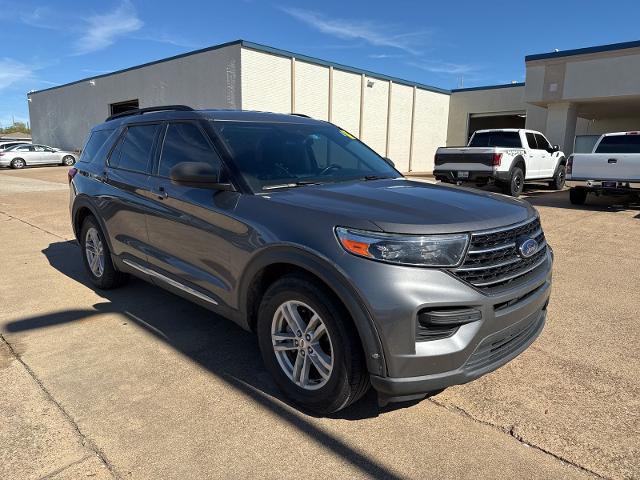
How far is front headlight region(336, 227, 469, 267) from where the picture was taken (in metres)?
2.43

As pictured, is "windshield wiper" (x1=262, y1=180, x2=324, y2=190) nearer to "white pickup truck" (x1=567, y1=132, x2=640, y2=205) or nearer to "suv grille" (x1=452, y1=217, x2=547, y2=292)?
"suv grille" (x1=452, y1=217, x2=547, y2=292)

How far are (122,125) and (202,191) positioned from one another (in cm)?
195

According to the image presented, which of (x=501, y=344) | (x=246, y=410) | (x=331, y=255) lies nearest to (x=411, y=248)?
→ (x=331, y=255)

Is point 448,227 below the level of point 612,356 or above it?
above

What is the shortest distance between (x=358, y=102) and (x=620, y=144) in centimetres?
1381

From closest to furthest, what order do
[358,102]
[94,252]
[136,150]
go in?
1. [136,150]
2. [94,252]
3. [358,102]

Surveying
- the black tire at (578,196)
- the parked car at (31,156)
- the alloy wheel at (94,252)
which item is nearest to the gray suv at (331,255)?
the alloy wheel at (94,252)

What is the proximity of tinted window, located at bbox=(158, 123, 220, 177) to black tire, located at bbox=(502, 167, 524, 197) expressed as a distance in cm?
1114

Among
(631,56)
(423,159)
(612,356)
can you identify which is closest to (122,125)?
(612,356)

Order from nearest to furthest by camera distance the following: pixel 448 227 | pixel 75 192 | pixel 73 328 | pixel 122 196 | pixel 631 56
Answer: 1. pixel 448 227
2. pixel 73 328
3. pixel 122 196
4. pixel 75 192
5. pixel 631 56

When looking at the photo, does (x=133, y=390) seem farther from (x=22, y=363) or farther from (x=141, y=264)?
(x=141, y=264)

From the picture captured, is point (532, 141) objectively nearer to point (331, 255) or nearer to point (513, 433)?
point (513, 433)

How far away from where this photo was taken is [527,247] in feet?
9.20

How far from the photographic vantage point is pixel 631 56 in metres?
16.4
